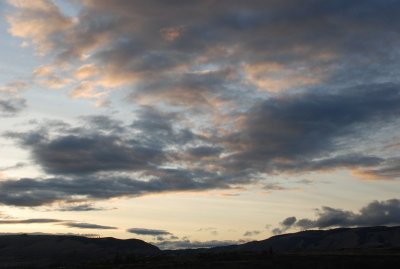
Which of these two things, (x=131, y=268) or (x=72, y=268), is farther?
(x=72, y=268)

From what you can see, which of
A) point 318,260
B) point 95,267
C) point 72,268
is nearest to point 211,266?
point 318,260

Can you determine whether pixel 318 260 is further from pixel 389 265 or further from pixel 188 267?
pixel 188 267

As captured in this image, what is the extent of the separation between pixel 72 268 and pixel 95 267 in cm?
1121

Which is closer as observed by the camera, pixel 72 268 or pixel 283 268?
pixel 283 268

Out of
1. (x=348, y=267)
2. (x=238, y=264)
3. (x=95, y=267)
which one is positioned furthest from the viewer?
(x=95, y=267)

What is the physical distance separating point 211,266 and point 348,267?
1258 inches

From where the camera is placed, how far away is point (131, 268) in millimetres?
128375

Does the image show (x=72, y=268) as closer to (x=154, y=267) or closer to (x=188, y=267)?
(x=154, y=267)

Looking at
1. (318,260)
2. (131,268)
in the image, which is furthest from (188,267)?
(318,260)

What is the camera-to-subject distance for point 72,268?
→ 149375 millimetres

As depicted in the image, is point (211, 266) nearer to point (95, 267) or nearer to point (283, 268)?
point (283, 268)

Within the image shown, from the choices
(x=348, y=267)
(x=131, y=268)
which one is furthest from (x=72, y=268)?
(x=348, y=267)

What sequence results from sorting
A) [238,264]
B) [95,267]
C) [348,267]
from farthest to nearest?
[95,267]
[238,264]
[348,267]

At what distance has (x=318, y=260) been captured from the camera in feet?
423
